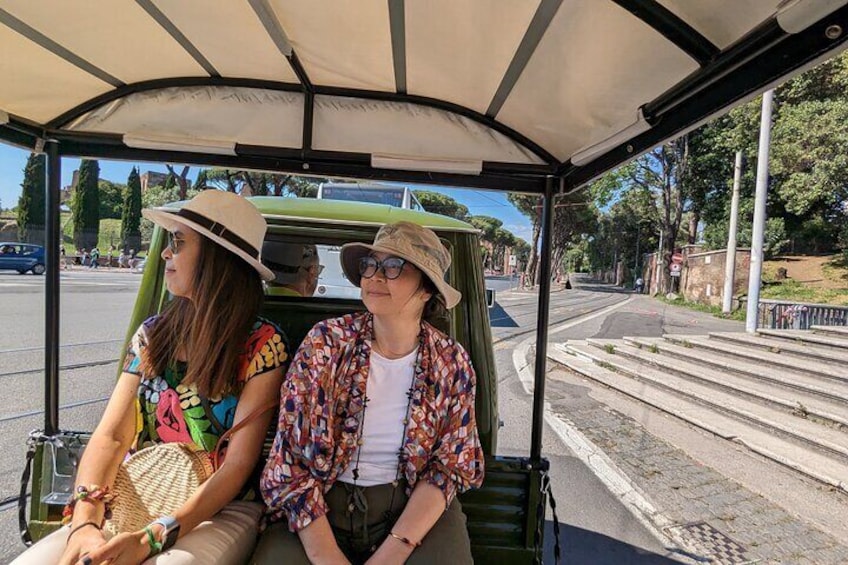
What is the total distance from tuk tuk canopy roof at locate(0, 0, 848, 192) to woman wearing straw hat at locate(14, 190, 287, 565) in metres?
0.65

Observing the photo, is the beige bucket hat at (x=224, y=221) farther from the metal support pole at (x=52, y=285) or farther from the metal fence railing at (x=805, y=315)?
the metal fence railing at (x=805, y=315)

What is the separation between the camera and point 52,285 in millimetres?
2531

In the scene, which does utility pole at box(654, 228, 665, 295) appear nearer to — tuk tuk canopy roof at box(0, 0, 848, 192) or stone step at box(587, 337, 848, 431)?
stone step at box(587, 337, 848, 431)

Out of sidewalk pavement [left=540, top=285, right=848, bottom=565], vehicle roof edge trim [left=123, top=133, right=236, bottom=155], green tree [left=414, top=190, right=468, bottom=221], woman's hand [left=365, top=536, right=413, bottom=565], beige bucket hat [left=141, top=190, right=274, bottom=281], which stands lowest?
sidewalk pavement [left=540, top=285, right=848, bottom=565]

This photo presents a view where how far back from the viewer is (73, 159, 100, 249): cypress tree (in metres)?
35.4

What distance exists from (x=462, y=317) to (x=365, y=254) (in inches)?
29.9

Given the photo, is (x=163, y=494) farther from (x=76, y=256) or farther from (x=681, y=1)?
(x=76, y=256)

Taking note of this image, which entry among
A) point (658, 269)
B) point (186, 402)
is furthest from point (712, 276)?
point (186, 402)

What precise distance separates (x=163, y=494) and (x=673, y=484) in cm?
445

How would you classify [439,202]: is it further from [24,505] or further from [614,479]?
[24,505]

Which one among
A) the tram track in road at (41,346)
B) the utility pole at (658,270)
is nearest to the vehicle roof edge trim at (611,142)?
Result: the tram track in road at (41,346)

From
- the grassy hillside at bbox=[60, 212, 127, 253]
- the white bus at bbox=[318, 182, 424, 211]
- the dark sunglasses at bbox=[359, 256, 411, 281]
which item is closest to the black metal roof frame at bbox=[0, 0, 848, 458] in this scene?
Result: the dark sunglasses at bbox=[359, 256, 411, 281]

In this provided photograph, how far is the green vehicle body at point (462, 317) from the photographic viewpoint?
84.4 inches

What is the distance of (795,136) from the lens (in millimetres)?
20016
